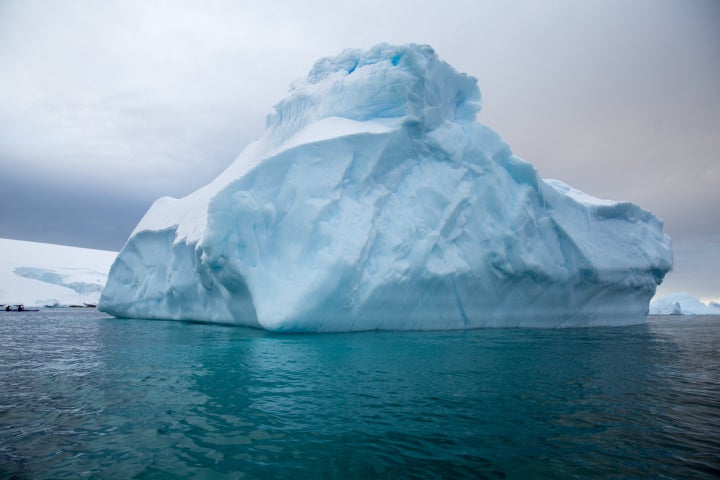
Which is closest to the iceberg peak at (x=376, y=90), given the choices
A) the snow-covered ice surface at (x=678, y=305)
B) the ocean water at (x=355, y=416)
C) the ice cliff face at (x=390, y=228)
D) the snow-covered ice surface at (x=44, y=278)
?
the ice cliff face at (x=390, y=228)

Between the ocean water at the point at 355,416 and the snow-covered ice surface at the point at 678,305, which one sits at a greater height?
the snow-covered ice surface at the point at 678,305

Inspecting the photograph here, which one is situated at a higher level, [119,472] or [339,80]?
[339,80]

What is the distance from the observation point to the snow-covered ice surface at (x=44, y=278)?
3531 cm

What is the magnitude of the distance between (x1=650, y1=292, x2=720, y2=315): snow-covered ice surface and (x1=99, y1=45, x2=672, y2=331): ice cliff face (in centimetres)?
2938

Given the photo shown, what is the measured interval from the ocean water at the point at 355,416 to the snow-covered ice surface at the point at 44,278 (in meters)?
36.9

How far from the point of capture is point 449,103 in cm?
1415

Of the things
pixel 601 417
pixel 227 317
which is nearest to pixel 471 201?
pixel 227 317

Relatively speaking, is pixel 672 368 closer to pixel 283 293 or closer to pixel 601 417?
pixel 601 417

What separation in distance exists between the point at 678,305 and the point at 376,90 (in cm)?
4186

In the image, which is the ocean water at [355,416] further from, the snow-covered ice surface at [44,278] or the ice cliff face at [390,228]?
the snow-covered ice surface at [44,278]

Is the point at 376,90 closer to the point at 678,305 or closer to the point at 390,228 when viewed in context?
the point at 390,228

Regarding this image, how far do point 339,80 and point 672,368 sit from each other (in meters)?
11.2

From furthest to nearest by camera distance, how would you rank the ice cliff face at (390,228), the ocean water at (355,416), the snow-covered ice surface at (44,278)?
1. the snow-covered ice surface at (44,278)
2. the ice cliff face at (390,228)
3. the ocean water at (355,416)

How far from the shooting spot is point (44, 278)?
3941 centimetres
